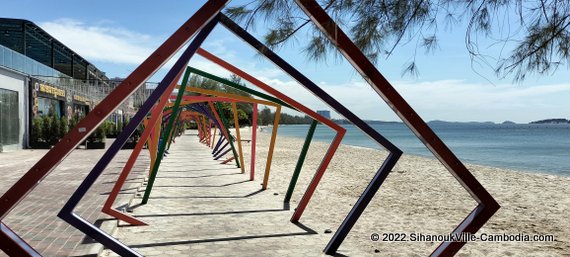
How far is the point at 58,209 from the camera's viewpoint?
6902 mm

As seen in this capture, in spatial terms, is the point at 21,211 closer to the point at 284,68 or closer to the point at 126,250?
the point at 126,250

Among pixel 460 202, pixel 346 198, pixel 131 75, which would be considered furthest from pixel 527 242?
pixel 131 75

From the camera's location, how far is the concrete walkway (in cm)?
502

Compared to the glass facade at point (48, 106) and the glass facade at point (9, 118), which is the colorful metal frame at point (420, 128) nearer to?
the glass facade at point (9, 118)

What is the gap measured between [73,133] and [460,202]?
26.9ft

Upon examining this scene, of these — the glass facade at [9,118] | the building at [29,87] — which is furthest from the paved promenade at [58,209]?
the building at [29,87]

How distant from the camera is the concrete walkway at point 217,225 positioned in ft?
16.5

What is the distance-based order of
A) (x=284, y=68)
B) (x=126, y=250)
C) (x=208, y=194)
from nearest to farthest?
(x=126, y=250) → (x=284, y=68) → (x=208, y=194)

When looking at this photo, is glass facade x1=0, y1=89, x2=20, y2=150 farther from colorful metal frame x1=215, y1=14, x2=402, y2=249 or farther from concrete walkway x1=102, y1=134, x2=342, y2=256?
colorful metal frame x1=215, y1=14, x2=402, y2=249

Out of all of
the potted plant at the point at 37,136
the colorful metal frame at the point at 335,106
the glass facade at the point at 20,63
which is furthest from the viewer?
the potted plant at the point at 37,136

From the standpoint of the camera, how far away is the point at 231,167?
1398 cm

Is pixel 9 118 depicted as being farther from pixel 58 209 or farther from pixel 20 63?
pixel 58 209

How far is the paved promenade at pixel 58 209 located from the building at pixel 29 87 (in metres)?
6.80

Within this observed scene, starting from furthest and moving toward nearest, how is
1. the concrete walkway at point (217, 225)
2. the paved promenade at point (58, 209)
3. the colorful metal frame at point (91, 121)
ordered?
1. the concrete walkway at point (217, 225)
2. the paved promenade at point (58, 209)
3. the colorful metal frame at point (91, 121)
